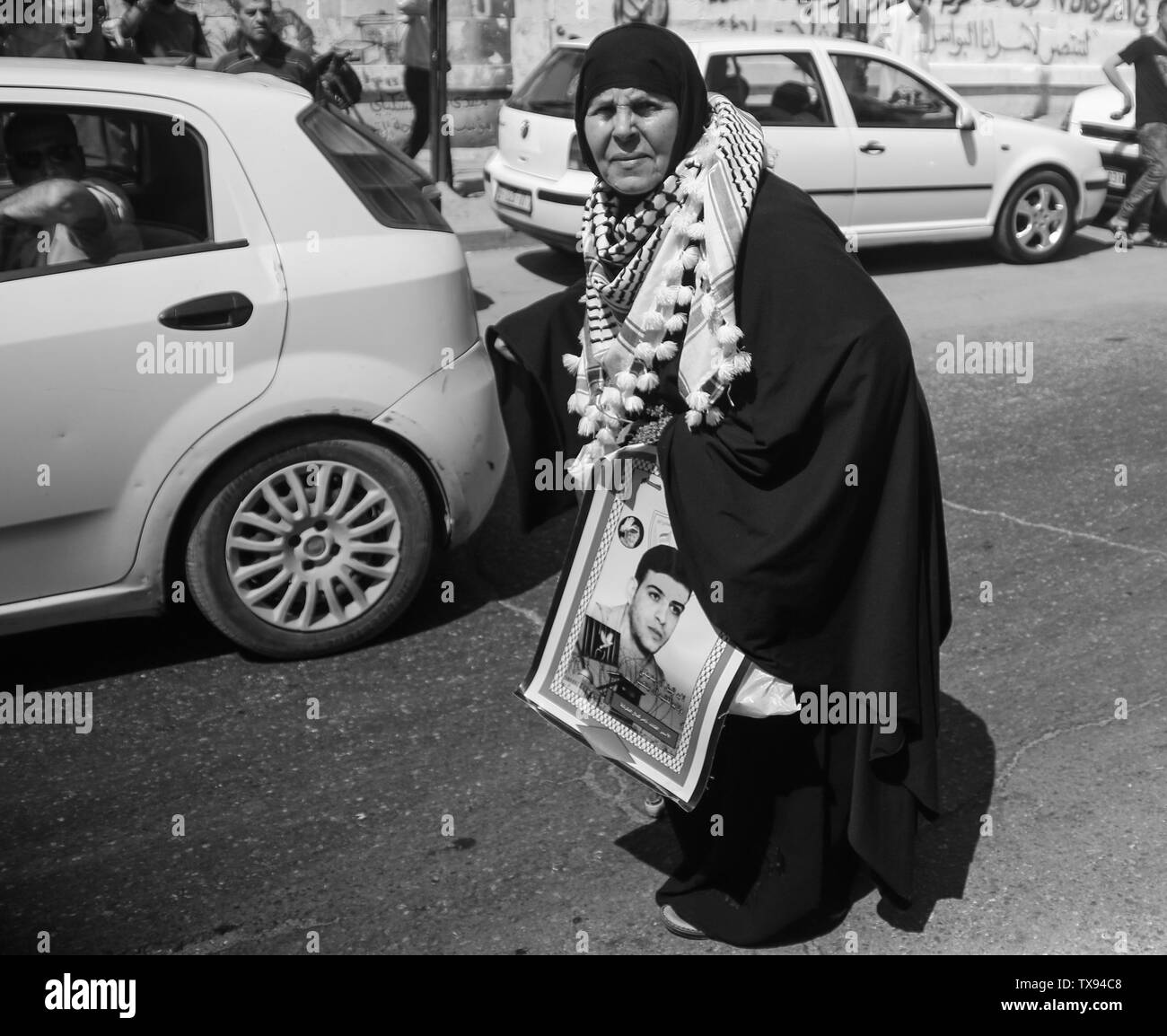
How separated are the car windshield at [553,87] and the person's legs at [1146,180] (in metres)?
4.38

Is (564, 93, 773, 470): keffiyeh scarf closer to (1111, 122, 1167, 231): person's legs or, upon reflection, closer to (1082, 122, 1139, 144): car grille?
(1111, 122, 1167, 231): person's legs

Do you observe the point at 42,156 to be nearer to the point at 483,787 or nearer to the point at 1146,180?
the point at 483,787

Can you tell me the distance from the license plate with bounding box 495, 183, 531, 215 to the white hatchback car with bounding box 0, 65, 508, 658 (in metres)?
5.48

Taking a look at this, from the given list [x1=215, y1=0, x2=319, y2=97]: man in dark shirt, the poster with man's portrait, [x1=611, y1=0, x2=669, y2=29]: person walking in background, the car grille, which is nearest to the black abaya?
the poster with man's portrait

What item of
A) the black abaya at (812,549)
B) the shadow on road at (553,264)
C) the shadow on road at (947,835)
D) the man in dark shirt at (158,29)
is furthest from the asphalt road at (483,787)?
the man in dark shirt at (158,29)

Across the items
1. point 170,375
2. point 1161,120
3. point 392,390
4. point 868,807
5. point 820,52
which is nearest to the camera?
point 868,807

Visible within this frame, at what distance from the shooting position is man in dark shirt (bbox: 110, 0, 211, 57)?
10.6 metres

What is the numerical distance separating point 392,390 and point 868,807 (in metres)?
2.07

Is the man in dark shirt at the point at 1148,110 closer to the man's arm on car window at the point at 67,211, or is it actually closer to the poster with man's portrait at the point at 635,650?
the man's arm on car window at the point at 67,211

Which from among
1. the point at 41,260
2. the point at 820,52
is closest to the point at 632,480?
the point at 41,260

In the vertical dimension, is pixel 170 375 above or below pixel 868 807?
above

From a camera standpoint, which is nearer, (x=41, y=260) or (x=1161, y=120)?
(x=41, y=260)

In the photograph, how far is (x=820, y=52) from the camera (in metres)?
9.95
